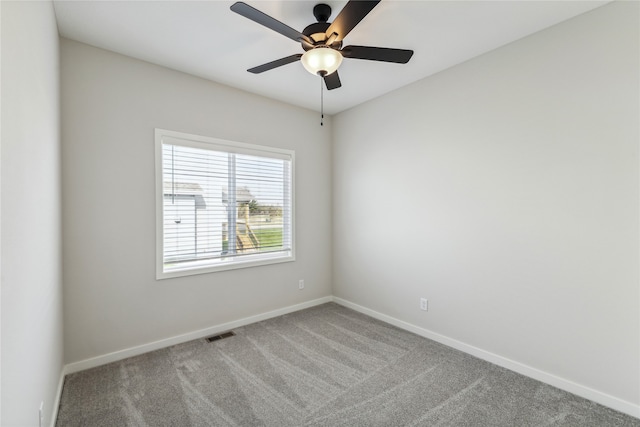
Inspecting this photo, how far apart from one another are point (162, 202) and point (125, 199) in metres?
0.30

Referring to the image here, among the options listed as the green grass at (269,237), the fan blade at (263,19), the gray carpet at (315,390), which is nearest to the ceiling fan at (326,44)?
the fan blade at (263,19)

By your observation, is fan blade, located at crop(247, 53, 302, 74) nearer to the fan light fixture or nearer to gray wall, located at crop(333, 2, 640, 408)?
the fan light fixture

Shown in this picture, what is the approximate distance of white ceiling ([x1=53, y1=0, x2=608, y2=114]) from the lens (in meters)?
1.96

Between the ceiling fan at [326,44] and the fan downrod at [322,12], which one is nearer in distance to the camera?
the ceiling fan at [326,44]

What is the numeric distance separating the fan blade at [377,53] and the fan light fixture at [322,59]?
0.10 meters

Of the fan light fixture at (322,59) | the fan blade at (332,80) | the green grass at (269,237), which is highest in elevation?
the fan blade at (332,80)

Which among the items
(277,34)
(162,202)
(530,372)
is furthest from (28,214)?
(530,372)

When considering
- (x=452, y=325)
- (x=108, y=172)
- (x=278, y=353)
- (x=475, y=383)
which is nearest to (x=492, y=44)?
(x=452, y=325)

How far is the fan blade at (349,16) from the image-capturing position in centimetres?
153

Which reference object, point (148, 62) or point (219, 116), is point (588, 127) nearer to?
point (219, 116)

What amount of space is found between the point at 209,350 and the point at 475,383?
2.33 metres

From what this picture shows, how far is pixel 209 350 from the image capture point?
2.71 metres

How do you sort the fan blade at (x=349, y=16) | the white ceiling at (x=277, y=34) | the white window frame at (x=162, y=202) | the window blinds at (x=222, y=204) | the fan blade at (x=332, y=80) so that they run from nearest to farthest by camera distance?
the fan blade at (x=349, y=16) → the white ceiling at (x=277, y=34) → the fan blade at (x=332, y=80) → the white window frame at (x=162, y=202) → the window blinds at (x=222, y=204)

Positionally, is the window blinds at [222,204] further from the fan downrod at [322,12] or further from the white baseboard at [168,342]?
the fan downrod at [322,12]
